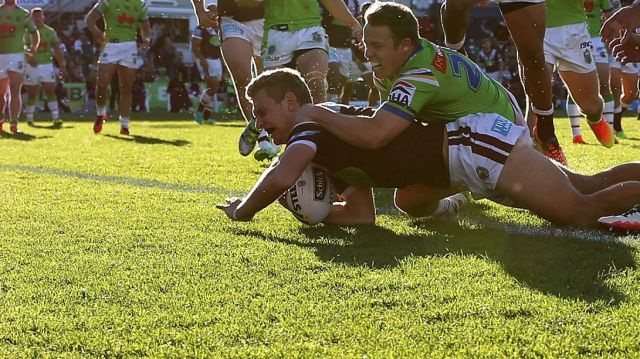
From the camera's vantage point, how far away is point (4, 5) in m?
14.3

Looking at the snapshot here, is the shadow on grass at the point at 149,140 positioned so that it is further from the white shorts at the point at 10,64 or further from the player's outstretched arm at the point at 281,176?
the player's outstretched arm at the point at 281,176

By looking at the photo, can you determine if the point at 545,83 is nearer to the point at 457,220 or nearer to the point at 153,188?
the point at 457,220

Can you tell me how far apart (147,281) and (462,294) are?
1.05 m

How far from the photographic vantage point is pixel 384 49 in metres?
3.99

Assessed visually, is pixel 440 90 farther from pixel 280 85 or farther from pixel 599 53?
pixel 599 53

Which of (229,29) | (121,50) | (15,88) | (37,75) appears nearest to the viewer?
(229,29)

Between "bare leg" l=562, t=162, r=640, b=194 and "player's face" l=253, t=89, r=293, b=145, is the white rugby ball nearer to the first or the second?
"player's face" l=253, t=89, r=293, b=145

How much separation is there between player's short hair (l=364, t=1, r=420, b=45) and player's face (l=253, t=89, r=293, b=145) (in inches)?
22.7

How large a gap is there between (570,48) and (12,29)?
9.92 metres

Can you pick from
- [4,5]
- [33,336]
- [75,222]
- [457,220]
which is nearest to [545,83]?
[457,220]

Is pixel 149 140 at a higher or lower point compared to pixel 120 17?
lower

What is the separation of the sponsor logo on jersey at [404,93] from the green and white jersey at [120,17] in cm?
968

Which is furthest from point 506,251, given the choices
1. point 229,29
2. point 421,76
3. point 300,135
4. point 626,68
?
point 626,68

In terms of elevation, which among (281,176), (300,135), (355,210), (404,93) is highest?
(404,93)
